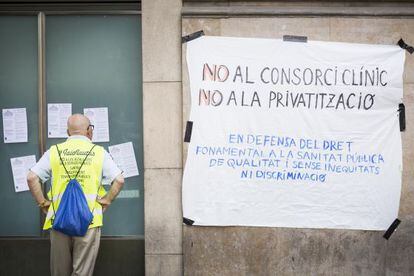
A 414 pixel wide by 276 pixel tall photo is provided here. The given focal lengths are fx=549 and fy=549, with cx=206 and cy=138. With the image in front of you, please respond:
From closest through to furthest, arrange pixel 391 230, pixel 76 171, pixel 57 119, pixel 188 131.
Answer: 1. pixel 76 171
2. pixel 188 131
3. pixel 391 230
4. pixel 57 119

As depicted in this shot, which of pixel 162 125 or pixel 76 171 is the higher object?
pixel 162 125

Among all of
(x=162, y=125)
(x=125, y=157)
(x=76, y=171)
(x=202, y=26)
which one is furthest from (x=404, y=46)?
(x=76, y=171)

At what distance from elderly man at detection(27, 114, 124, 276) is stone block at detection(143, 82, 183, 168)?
108 centimetres

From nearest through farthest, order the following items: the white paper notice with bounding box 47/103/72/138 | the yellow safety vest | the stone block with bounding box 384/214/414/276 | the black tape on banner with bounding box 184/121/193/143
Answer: the yellow safety vest
the black tape on banner with bounding box 184/121/193/143
the stone block with bounding box 384/214/414/276
the white paper notice with bounding box 47/103/72/138

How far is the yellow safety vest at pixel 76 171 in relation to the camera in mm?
5164

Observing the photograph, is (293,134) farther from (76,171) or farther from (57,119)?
(57,119)

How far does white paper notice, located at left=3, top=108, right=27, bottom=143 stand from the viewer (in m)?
6.72

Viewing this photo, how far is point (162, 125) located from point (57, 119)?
135cm

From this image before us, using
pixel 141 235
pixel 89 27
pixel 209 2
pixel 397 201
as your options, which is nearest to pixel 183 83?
pixel 209 2

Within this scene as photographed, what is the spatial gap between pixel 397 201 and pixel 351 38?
198 centimetres

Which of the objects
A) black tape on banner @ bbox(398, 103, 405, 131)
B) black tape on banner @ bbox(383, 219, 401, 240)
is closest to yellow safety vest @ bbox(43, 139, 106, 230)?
black tape on banner @ bbox(383, 219, 401, 240)

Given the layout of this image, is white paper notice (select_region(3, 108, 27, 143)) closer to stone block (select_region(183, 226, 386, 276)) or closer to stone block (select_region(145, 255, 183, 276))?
stone block (select_region(145, 255, 183, 276))

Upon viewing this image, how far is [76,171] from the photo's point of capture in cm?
516

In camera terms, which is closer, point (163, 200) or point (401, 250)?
point (163, 200)
